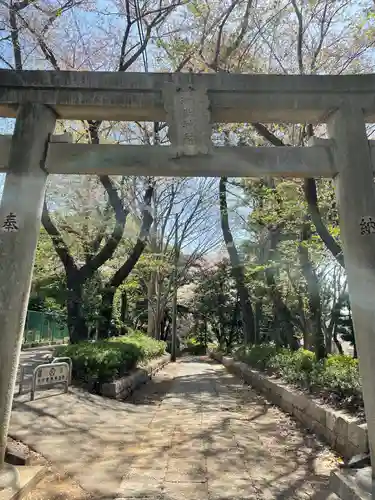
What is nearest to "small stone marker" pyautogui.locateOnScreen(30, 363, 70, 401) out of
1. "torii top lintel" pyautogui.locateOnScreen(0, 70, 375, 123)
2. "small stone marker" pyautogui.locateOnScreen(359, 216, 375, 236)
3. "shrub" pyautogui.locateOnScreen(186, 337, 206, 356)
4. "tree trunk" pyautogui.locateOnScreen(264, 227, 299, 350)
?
"torii top lintel" pyautogui.locateOnScreen(0, 70, 375, 123)

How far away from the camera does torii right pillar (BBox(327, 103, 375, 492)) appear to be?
4500 millimetres

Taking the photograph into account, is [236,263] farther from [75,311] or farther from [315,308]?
[315,308]

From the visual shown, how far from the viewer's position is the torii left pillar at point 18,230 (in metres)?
4.45

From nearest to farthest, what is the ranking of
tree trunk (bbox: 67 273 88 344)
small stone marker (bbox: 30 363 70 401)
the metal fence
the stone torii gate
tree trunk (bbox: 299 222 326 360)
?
the stone torii gate → small stone marker (bbox: 30 363 70 401) → tree trunk (bbox: 299 222 326 360) → tree trunk (bbox: 67 273 88 344) → the metal fence

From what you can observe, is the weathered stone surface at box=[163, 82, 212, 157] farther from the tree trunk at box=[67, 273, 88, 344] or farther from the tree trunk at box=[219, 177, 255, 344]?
the tree trunk at box=[219, 177, 255, 344]

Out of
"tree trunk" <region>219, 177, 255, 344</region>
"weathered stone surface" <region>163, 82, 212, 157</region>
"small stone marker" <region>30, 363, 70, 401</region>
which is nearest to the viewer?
"weathered stone surface" <region>163, 82, 212, 157</region>

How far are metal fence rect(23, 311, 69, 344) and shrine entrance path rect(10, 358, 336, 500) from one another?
54.1ft

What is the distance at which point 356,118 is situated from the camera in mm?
5105

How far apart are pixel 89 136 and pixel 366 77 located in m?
8.30

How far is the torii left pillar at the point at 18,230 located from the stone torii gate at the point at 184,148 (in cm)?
1

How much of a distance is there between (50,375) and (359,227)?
707cm

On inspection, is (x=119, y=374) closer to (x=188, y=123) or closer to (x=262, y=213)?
(x=262, y=213)

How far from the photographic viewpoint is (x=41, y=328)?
91.5 ft

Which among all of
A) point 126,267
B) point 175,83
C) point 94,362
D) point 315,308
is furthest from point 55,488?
point 126,267
